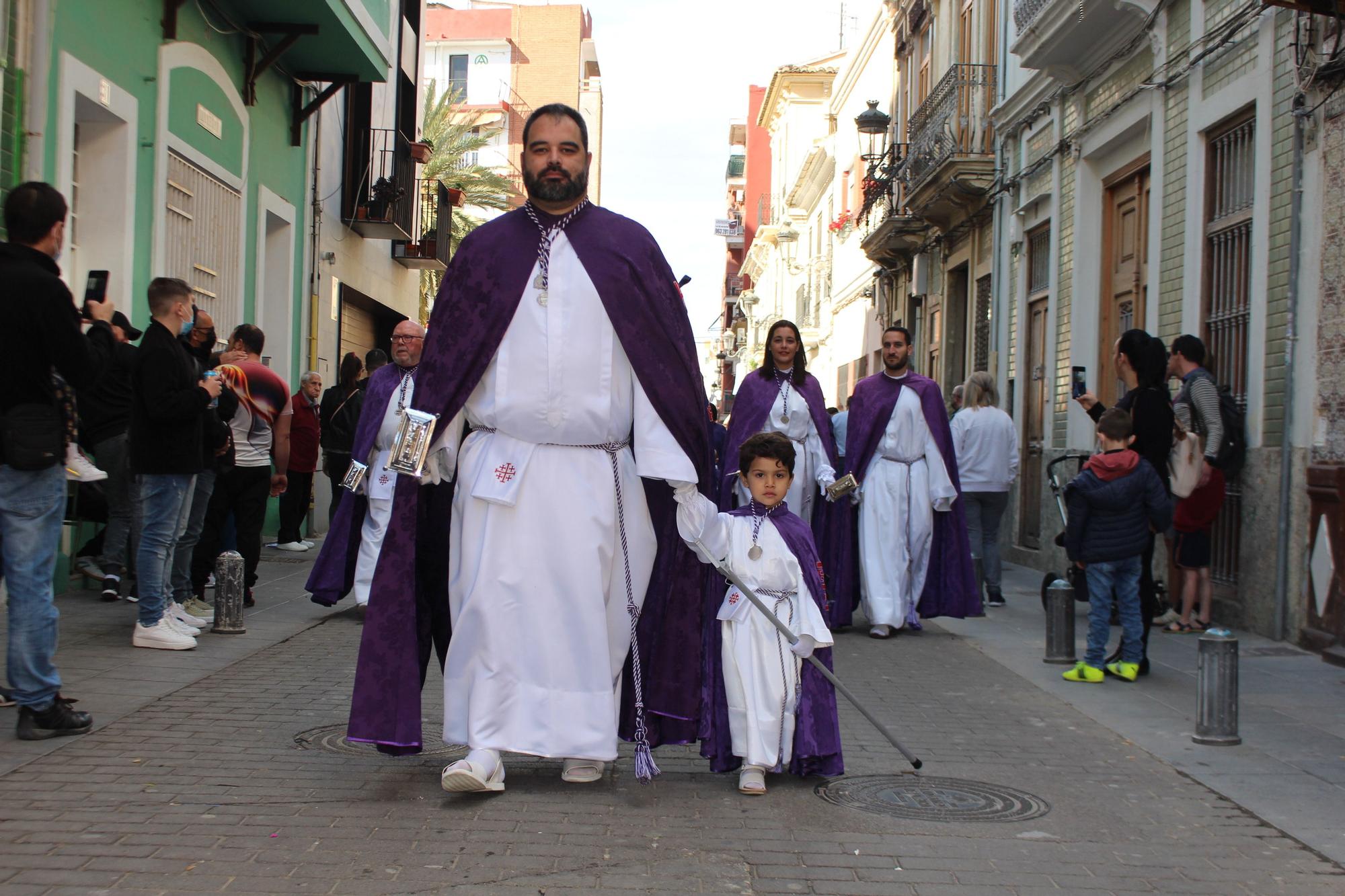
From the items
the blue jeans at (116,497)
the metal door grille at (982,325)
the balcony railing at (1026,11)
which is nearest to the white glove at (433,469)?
the blue jeans at (116,497)

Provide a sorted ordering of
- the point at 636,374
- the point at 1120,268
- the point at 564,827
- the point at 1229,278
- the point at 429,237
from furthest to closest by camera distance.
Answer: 1. the point at 429,237
2. the point at 1120,268
3. the point at 1229,278
4. the point at 636,374
5. the point at 564,827

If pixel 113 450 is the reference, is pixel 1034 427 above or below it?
above

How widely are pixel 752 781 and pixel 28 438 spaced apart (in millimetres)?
2893

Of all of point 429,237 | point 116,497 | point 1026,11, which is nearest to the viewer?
point 116,497

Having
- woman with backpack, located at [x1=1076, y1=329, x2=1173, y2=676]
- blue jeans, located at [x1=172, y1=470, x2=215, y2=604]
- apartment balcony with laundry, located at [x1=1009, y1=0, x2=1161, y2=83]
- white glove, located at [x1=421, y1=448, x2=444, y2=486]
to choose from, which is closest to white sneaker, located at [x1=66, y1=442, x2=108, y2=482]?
blue jeans, located at [x1=172, y1=470, x2=215, y2=604]

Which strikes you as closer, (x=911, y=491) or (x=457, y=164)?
(x=911, y=491)

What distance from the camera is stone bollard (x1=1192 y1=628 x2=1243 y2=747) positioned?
20.2 ft

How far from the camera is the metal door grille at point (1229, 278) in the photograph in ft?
34.1

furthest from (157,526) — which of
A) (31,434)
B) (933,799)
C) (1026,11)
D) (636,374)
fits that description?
(1026,11)

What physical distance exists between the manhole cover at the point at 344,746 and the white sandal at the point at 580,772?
574 mm

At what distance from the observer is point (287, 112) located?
1588cm

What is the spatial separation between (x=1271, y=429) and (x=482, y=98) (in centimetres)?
6439

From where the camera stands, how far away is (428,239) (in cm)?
2220

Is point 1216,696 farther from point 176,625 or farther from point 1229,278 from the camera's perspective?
point 1229,278
